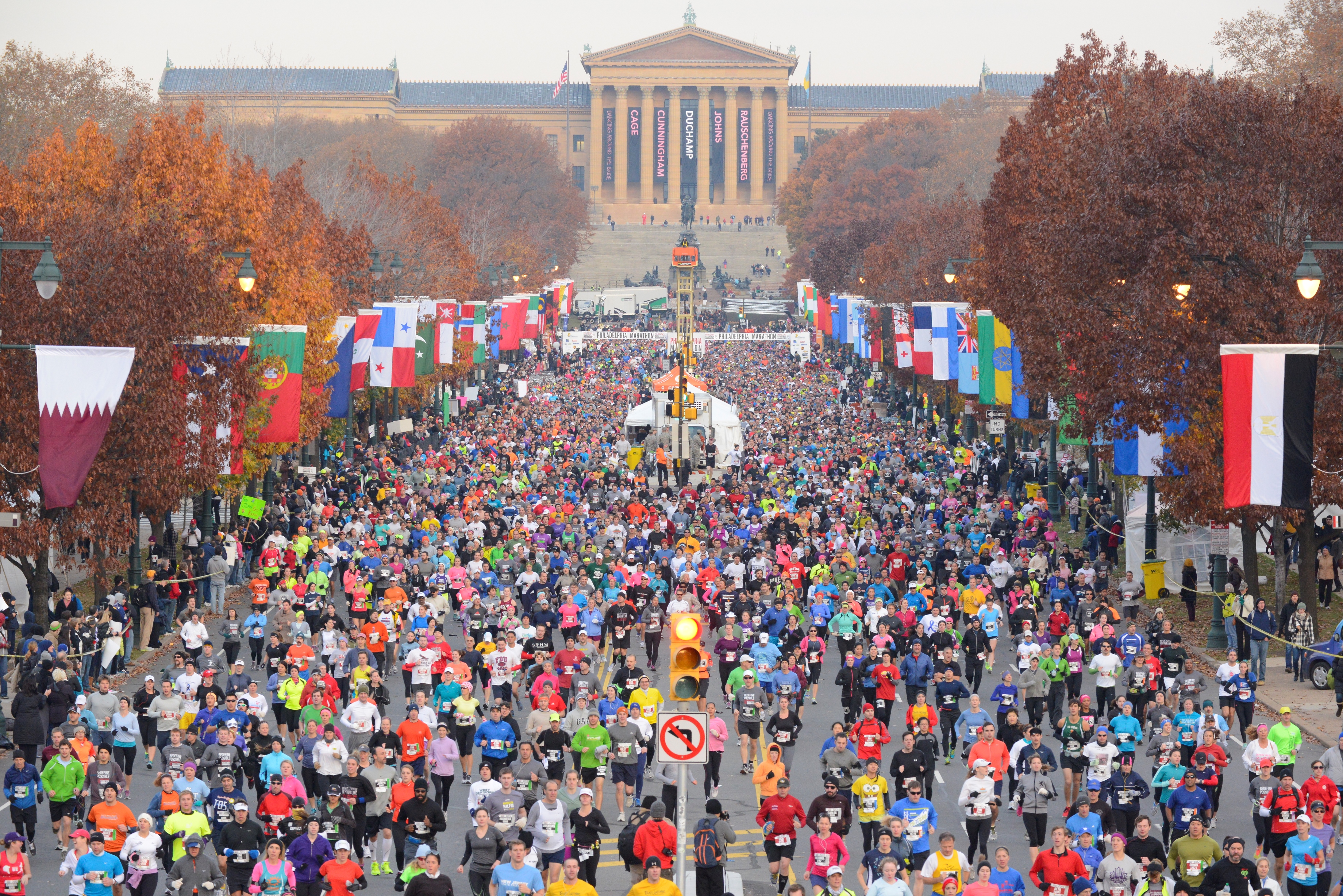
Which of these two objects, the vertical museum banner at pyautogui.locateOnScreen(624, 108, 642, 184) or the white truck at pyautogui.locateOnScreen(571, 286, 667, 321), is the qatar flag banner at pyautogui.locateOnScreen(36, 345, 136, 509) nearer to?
the white truck at pyautogui.locateOnScreen(571, 286, 667, 321)

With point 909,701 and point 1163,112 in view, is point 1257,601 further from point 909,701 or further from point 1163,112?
point 1163,112

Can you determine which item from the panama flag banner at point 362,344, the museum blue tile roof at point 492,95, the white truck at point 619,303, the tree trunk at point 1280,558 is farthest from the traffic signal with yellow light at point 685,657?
the museum blue tile roof at point 492,95

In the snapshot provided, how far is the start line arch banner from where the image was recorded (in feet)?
322

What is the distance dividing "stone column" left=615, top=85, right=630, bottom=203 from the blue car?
151m

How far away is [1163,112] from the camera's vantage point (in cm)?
2823

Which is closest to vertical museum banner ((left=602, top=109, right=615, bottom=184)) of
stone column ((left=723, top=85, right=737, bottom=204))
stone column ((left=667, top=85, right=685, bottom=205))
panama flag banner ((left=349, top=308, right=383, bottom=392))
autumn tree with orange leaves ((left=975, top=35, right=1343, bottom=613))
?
stone column ((left=667, top=85, right=685, bottom=205))

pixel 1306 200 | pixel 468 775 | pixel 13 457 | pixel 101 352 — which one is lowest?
pixel 468 775

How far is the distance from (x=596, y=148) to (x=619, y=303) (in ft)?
198

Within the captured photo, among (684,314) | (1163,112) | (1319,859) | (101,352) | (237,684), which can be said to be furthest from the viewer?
(684,314)

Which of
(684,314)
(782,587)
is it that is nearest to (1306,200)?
(782,587)

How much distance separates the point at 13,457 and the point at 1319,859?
56.8ft

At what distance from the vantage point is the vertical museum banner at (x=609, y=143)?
6772 inches

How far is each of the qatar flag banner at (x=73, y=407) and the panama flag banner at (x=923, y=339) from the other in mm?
28479

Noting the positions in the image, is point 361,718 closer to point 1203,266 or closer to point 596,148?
point 1203,266
